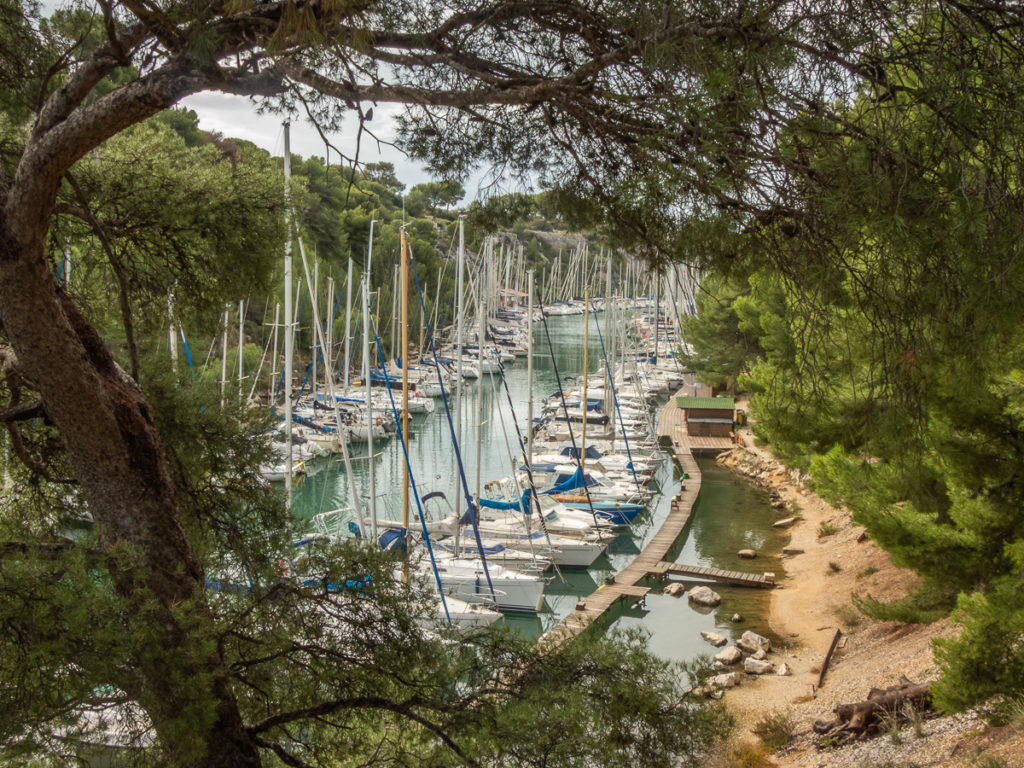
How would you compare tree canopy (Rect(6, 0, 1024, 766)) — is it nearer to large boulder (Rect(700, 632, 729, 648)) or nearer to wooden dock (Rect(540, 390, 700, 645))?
wooden dock (Rect(540, 390, 700, 645))

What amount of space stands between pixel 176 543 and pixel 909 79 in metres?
3.19

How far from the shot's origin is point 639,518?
60.3 feet

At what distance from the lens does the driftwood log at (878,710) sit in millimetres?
7691

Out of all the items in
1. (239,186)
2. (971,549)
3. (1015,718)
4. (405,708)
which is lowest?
(1015,718)

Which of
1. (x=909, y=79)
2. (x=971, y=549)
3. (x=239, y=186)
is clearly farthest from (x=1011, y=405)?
(x=239, y=186)

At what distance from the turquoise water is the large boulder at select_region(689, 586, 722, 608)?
130 mm

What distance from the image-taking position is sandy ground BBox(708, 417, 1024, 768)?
21.8 ft

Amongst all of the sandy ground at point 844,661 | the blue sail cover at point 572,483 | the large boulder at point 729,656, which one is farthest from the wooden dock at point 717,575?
the blue sail cover at point 572,483

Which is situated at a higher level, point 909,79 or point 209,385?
point 909,79

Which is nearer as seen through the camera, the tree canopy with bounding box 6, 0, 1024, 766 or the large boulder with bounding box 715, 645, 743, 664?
the tree canopy with bounding box 6, 0, 1024, 766

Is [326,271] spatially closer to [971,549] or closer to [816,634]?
[816,634]

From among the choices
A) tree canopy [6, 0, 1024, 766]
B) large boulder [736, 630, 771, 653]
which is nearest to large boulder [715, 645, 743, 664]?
large boulder [736, 630, 771, 653]

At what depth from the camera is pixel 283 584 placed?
11.4 feet

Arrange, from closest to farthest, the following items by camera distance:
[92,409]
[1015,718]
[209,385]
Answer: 1. [92,409]
2. [209,385]
3. [1015,718]
